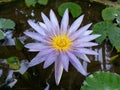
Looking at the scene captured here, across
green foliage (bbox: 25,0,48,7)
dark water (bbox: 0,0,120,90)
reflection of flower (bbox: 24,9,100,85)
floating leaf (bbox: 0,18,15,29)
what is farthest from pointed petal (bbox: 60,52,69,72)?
green foliage (bbox: 25,0,48,7)

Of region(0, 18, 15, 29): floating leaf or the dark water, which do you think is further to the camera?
region(0, 18, 15, 29): floating leaf

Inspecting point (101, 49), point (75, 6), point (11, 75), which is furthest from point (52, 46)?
point (75, 6)

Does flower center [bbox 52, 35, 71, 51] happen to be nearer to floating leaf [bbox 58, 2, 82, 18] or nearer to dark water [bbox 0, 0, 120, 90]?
dark water [bbox 0, 0, 120, 90]

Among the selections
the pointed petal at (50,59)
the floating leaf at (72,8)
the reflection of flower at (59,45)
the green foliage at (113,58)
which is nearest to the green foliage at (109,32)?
the green foliage at (113,58)

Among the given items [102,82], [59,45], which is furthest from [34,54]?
[102,82]

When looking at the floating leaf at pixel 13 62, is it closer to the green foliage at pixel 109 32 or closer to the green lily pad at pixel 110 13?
the green foliage at pixel 109 32

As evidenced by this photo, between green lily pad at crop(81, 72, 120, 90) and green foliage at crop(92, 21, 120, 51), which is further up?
green foliage at crop(92, 21, 120, 51)
